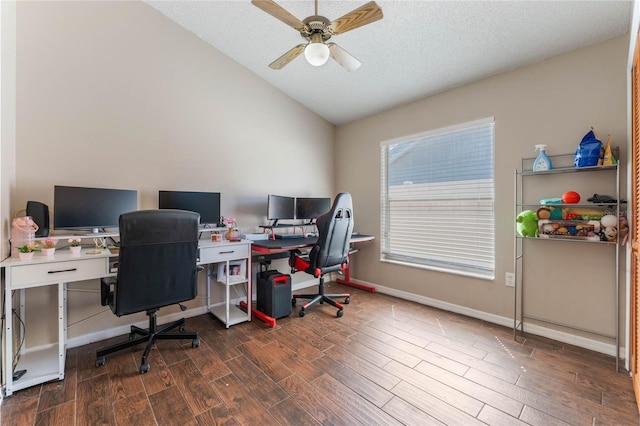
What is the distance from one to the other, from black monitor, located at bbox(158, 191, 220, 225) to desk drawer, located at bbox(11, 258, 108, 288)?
0.74 meters

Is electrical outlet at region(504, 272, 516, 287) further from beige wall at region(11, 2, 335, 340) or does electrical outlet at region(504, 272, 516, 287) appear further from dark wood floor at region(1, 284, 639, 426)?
beige wall at region(11, 2, 335, 340)

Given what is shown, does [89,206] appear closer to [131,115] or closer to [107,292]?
[107,292]

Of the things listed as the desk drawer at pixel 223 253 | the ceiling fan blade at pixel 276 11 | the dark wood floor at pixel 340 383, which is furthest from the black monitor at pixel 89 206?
the ceiling fan blade at pixel 276 11

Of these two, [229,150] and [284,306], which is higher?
[229,150]

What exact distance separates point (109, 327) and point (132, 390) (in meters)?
0.95

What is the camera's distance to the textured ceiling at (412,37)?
194cm

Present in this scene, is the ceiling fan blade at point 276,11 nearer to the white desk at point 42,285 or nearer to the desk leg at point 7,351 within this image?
the white desk at point 42,285

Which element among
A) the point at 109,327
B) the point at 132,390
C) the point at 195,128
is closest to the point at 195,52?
the point at 195,128

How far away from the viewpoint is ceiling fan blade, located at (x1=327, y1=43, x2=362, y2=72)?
6.43 feet

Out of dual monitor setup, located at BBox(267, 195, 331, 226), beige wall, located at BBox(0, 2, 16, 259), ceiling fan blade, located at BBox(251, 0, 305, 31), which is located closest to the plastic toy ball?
ceiling fan blade, located at BBox(251, 0, 305, 31)

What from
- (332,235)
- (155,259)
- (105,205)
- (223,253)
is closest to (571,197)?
(332,235)

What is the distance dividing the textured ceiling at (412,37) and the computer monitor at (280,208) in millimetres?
1449

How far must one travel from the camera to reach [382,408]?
4.96ft

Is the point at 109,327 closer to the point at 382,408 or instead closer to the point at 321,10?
the point at 382,408
